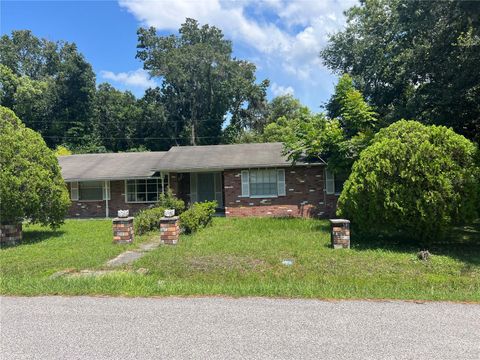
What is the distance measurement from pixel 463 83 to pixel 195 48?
30300mm

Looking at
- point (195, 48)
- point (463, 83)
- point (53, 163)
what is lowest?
point (53, 163)

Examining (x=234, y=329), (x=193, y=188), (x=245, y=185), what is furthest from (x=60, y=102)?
(x=234, y=329)

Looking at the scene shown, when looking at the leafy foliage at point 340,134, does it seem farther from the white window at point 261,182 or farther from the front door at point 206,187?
the front door at point 206,187

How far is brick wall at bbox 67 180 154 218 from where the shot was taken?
62.3 ft

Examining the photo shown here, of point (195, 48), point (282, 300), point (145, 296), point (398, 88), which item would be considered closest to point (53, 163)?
point (145, 296)

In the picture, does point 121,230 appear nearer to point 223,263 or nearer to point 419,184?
point 223,263

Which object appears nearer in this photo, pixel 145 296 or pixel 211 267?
pixel 145 296

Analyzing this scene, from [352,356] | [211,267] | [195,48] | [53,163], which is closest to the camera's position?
[352,356]

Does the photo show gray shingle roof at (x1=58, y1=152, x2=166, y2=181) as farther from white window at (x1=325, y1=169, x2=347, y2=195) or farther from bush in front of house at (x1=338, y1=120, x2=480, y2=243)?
bush in front of house at (x1=338, y1=120, x2=480, y2=243)

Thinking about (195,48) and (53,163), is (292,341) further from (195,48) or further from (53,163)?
(195,48)

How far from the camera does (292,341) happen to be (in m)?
3.99

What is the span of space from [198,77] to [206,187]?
79.2 ft

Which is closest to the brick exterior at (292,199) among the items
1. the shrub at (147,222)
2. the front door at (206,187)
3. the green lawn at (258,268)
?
the front door at (206,187)

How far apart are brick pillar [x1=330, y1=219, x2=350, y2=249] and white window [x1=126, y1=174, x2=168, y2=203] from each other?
11280 millimetres
